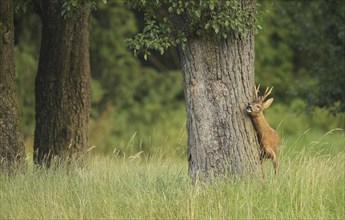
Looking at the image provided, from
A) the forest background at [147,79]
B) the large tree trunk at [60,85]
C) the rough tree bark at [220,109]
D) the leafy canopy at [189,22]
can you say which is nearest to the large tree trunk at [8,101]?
the large tree trunk at [60,85]

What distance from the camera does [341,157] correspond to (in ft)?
33.7

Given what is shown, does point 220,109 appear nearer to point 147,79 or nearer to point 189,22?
point 189,22

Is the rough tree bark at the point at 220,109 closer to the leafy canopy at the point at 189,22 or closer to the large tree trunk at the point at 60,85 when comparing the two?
the leafy canopy at the point at 189,22

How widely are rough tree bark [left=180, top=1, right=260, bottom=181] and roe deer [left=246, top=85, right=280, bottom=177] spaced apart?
111mm

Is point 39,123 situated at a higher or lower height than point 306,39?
lower

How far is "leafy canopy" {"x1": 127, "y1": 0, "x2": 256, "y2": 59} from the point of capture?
938 centimetres

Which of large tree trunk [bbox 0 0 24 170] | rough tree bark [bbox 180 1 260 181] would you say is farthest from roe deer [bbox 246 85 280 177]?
large tree trunk [bbox 0 0 24 170]

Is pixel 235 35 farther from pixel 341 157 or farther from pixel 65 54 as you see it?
pixel 65 54

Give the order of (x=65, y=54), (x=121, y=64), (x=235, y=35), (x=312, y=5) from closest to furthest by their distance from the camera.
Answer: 1. (x=235, y=35)
2. (x=65, y=54)
3. (x=312, y=5)
4. (x=121, y=64)

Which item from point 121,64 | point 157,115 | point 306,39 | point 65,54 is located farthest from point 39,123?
point 157,115

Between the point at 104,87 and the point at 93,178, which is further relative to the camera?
the point at 104,87

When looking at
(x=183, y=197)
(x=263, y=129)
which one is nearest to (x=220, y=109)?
(x=263, y=129)

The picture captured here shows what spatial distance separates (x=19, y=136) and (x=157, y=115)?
1580 centimetres

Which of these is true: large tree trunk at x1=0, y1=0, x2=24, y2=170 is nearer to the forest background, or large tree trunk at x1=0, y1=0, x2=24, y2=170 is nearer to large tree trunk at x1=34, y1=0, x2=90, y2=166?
large tree trunk at x1=34, y1=0, x2=90, y2=166
